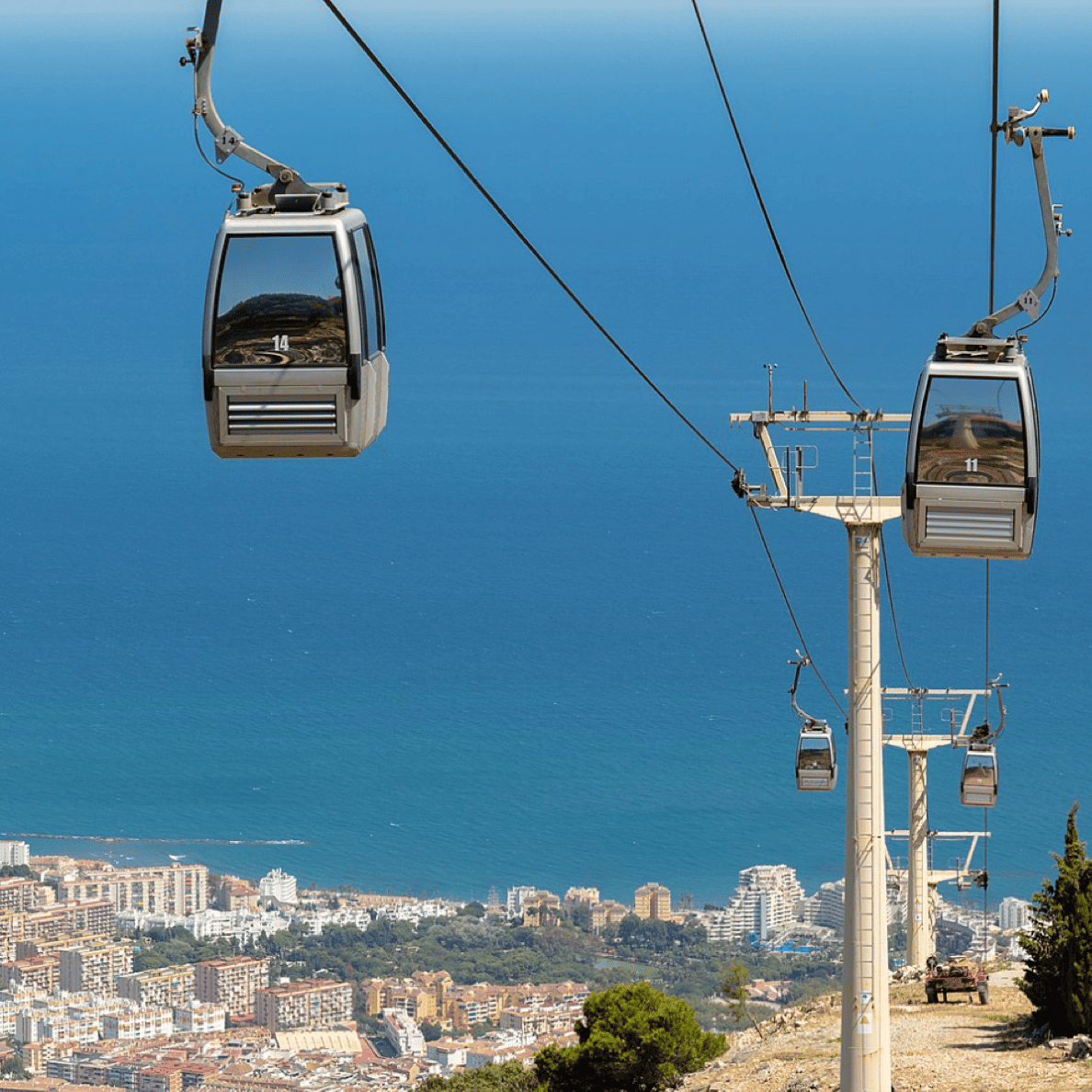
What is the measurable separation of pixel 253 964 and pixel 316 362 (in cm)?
4457

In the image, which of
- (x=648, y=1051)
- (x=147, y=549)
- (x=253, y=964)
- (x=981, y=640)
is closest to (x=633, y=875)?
(x=253, y=964)

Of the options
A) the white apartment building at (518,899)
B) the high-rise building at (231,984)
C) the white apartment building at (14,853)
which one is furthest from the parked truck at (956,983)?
the white apartment building at (14,853)

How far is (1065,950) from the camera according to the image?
13.3m

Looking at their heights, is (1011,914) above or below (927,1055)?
above

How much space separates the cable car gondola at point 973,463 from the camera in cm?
702

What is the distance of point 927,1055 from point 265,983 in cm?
3649

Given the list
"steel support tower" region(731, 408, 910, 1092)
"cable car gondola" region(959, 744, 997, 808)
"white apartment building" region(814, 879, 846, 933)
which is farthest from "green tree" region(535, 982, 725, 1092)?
"white apartment building" region(814, 879, 846, 933)

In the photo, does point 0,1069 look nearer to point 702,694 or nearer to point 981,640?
point 702,694

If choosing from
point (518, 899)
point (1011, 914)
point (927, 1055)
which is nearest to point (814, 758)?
point (927, 1055)

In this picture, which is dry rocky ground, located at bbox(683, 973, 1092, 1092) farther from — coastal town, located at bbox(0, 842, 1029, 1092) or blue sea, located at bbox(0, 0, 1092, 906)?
coastal town, located at bbox(0, 842, 1029, 1092)

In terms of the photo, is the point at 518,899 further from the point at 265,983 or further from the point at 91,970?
the point at 91,970

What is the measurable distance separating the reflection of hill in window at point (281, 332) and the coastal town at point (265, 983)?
82.8 ft

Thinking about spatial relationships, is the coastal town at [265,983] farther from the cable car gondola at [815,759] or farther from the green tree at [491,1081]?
the cable car gondola at [815,759]

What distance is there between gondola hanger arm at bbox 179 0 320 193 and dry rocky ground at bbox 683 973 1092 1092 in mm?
8304
